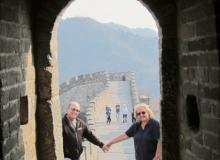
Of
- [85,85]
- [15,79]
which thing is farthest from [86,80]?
[15,79]

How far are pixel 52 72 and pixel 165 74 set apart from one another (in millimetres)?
1252

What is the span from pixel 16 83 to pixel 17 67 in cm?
15

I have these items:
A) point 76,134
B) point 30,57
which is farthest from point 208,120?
point 76,134

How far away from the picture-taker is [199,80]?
4.73 m

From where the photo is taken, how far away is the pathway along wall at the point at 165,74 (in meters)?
4.33

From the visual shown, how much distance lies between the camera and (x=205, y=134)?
456cm

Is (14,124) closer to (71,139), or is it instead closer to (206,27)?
(206,27)

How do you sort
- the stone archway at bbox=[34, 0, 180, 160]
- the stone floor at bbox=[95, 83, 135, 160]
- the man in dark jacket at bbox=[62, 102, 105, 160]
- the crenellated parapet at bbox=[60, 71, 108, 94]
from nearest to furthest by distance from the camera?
the stone archway at bbox=[34, 0, 180, 160], the man in dark jacket at bbox=[62, 102, 105, 160], the stone floor at bbox=[95, 83, 135, 160], the crenellated parapet at bbox=[60, 71, 108, 94]

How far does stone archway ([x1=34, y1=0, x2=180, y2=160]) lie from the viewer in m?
5.77

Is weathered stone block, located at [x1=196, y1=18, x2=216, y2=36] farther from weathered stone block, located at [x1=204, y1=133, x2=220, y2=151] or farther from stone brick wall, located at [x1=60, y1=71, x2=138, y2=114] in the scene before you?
stone brick wall, located at [x1=60, y1=71, x2=138, y2=114]

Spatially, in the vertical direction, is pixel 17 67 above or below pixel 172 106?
above

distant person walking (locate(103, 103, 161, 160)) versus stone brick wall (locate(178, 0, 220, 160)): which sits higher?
stone brick wall (locate(178, 0, 220, 160))

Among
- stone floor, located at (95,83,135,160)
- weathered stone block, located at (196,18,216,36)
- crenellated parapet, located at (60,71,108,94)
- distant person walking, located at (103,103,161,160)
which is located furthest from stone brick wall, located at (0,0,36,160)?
crenellated parapet, located at (60,71,108,94)

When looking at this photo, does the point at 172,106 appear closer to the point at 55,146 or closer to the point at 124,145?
the point at 55,146
